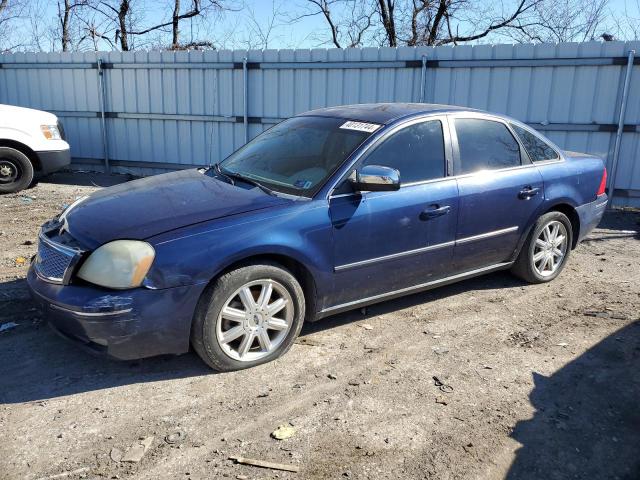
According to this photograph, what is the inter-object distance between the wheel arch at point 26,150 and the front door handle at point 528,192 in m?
7.54

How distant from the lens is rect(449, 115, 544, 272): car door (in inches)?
178

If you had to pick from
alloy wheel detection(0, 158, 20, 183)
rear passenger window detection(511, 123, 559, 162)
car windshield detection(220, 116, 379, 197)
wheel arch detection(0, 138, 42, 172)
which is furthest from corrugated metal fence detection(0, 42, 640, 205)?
car windshield detection(220, 116, 379, 197)

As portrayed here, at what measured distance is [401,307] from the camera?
4789mm

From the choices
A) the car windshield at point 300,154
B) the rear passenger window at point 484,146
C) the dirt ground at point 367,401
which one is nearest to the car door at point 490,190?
the rear passenger window at point 484,146

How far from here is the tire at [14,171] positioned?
8.85 meters

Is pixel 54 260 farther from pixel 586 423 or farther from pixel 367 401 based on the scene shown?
pixel 586 423

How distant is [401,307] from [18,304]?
307 cm

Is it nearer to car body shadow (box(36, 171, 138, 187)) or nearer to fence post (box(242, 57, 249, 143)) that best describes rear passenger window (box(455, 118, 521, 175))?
fence post (box(242, 57, 249, 143))

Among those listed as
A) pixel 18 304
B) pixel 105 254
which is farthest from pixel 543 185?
pixel 18 304

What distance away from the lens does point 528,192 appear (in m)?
4.89

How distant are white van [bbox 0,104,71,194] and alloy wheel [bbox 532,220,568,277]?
757cm

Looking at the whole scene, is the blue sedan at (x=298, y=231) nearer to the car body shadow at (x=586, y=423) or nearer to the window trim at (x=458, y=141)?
the window trim at (x=458, y=141)

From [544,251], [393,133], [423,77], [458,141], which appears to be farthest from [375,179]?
[423,77]

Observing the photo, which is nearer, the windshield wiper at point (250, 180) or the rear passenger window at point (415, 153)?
the windshield wiper at point (250, 180)
